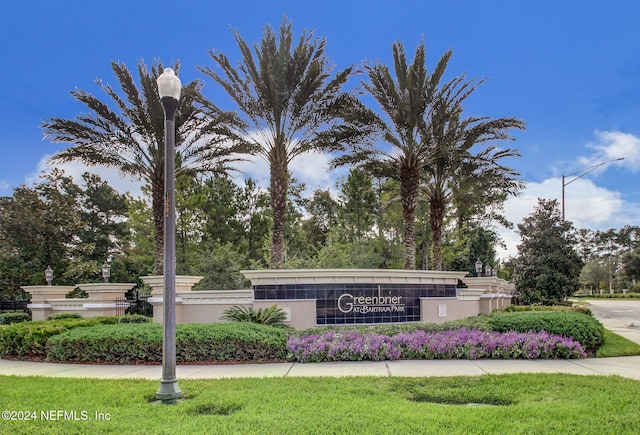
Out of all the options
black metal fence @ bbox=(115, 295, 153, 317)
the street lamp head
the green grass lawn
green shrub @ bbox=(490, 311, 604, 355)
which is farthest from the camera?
black metal fence @ bbox=(115, 295, 153, 317)

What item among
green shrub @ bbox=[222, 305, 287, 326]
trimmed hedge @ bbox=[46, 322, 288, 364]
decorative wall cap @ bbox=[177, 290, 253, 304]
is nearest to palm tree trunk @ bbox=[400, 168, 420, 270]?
decorative wall cap @ bbox=[177, 290, 253, 304]

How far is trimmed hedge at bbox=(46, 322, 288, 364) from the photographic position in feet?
33.9

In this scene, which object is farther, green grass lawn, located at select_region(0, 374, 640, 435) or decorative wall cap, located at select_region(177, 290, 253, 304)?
decorative wall cap, located at select_region(177, 290, 253, 304)

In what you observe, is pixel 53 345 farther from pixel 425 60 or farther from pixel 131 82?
pixel 425 60

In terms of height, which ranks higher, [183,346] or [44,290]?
[44,290]

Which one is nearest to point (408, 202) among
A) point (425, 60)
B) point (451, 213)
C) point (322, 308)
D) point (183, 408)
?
point (425, 60)

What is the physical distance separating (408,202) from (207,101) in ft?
28.4

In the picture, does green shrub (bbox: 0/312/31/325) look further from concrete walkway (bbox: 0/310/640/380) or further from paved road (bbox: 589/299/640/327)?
paved road (bbox: 589/299/640/327)

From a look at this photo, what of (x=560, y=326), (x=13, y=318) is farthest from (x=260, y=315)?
(x=13, y=318)

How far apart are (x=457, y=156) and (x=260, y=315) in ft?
40.3

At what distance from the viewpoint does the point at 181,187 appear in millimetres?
30781

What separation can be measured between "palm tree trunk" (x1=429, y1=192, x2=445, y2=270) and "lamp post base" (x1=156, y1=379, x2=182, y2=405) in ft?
56.0

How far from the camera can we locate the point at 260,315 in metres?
13.1

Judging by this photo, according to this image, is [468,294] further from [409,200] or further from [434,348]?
[434,348]
